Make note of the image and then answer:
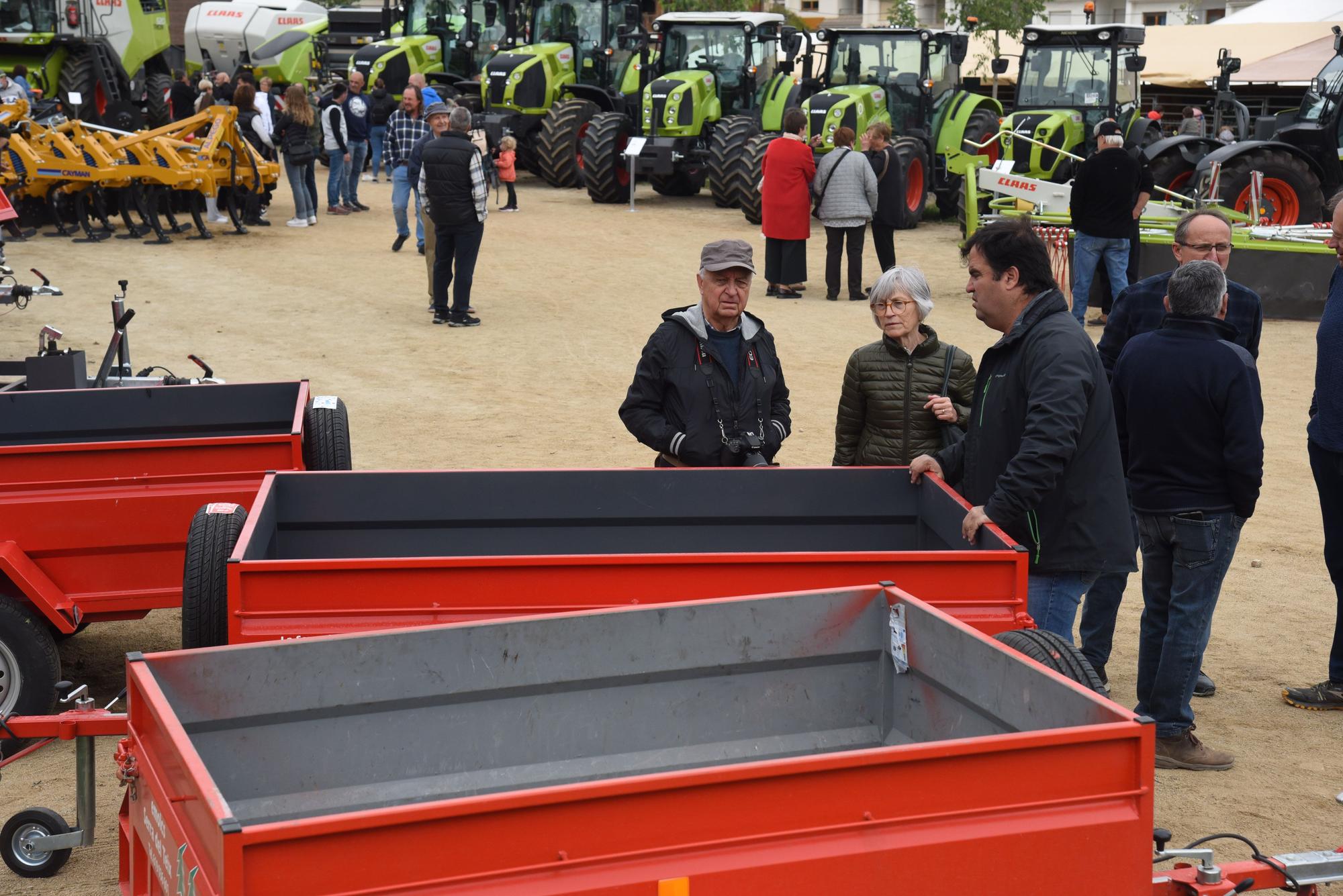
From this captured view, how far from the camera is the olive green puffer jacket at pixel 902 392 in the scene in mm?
4938

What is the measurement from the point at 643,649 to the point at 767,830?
0.97 metres

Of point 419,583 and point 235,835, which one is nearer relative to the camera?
Answer: point 235,835

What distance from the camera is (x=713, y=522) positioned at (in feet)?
15.9

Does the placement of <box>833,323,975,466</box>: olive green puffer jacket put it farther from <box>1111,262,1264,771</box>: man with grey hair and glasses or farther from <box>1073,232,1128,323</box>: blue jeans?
<box>1073,232,1128,323</box>: blue jeans

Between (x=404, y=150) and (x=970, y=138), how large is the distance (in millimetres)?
8683

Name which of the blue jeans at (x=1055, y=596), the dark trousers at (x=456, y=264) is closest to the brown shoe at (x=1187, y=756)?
the blue jeans at (x=1055, y=596)

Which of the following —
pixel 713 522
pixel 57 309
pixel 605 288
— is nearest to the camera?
pixel 713 522

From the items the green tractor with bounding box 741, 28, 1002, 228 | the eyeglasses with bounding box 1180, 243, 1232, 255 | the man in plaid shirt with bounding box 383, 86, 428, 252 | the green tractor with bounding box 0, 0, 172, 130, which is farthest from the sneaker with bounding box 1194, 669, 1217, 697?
the green tractor with bounding box 0, 0, 172, 130

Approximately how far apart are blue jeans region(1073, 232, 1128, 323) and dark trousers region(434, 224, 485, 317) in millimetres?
5109

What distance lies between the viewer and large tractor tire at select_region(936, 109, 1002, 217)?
778 inches

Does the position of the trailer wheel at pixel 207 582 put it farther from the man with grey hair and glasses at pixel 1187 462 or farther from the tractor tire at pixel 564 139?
the tractor tire at pixel 564 139

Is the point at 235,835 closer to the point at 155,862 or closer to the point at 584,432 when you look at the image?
the point at 155,862

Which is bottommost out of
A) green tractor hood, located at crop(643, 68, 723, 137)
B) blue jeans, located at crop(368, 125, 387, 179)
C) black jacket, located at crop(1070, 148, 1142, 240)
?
black jacket, located at crop(1070, 148, 1142, 240)

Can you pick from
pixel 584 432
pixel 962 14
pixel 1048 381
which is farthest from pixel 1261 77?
pixel 1048 381
